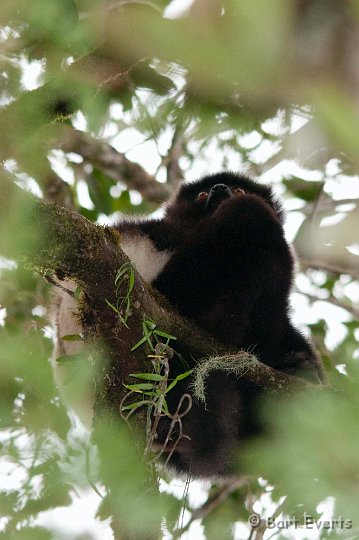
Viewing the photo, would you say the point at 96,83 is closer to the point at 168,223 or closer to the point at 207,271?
the point at 207,271

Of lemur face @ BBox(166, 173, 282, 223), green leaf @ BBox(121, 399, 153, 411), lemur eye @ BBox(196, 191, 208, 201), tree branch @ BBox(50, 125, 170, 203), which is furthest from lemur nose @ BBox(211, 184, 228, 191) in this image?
green leaf @ BBox(121, 399, 153, 411)

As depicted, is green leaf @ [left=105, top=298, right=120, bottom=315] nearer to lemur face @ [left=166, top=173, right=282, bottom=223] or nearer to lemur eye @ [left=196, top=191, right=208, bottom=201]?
lemur face @ [left=166, top=173, right=282, bottom=223]

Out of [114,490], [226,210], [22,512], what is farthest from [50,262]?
[226,210]

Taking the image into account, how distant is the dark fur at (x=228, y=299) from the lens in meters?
3.51

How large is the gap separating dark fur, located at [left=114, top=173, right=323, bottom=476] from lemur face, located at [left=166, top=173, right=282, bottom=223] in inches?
38.3

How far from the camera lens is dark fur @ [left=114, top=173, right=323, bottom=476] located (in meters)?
3.51

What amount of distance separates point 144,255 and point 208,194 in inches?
51.1

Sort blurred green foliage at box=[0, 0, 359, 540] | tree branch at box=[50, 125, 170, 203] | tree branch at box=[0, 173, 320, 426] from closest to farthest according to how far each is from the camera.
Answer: blurred green foliage at box=[0, 0, 359, 540], tree branch at box=[0, 173, 320, 426], tree branch at box=[50, 125, 170, 203]

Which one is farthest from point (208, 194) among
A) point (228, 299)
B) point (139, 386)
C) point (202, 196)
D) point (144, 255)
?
point (139, 386)

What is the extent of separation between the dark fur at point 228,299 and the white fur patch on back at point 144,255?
119 millimetres

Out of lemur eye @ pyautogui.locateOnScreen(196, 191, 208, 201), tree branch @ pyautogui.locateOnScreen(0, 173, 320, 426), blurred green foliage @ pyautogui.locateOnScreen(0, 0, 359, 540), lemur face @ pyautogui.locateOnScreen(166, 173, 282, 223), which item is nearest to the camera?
blurred green foliage @ pyautogui.locateOnScreen(0, 0, 359, 540)

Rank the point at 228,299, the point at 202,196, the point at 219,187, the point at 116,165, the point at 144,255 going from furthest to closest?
the point at 116,165 < the point at 202,196 < the point at 219,187 < the point at 144,255 < the point at 228,299

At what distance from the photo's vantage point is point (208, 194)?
5.23 metres

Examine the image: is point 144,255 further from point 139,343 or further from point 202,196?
point 202,196
